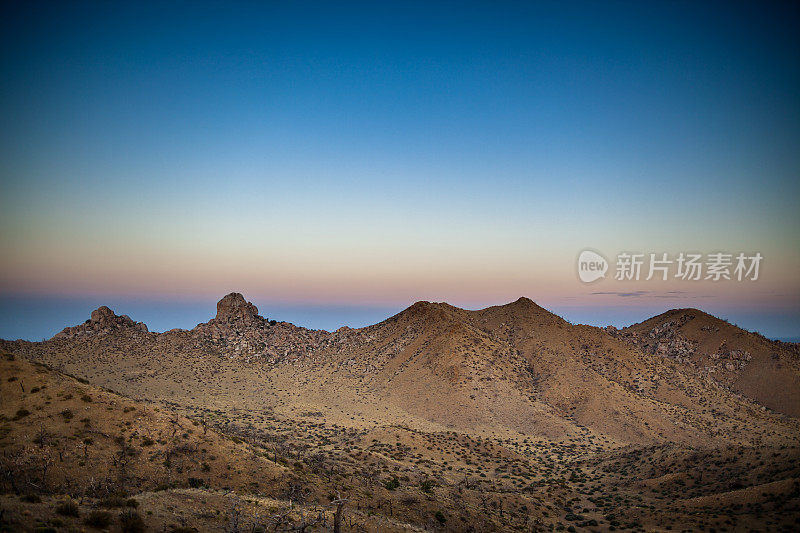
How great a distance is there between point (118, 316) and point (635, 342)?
145 meters

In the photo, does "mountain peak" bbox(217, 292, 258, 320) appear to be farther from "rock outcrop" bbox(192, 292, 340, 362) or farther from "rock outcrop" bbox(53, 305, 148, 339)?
"rock outcrop" bbox(53, 305, 148, 339)

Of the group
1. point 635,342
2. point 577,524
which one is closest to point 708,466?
point 577,524

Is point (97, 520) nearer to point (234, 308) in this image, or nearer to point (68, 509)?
point (68, 509)

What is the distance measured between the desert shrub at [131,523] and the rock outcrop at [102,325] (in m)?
110

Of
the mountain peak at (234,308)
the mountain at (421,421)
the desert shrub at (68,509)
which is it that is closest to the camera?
the desert shrub at (68,509)

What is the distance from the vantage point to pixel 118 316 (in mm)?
107062

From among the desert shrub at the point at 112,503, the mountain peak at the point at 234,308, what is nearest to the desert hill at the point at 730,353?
the desert shrub at the point at 112,503

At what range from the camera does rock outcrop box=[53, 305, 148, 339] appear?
102 metres

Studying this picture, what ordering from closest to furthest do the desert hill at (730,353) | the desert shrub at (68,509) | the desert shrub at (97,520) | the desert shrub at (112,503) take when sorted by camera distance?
the desert shrub at (97,520) < the desert shrub at (68,509) < the desert shrub at (112,503) < the desert hill at (730,353)

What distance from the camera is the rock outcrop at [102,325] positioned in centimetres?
10156

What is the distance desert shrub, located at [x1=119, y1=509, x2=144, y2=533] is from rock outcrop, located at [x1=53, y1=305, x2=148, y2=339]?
110 m

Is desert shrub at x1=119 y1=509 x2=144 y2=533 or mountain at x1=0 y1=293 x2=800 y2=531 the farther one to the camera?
mountain at x1=0 y1=293 x2=800 y2=531

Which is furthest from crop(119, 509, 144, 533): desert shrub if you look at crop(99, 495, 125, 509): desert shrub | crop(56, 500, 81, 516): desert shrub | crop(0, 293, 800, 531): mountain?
crop(99, 495, 125, 509): desert shrub

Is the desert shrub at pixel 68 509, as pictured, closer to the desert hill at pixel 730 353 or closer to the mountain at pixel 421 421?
the mountain at pixel 421 421
